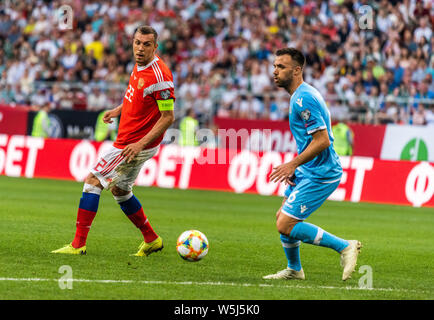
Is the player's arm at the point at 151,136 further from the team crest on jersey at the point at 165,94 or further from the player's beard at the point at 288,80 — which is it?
the player's beard at the point at 288,80

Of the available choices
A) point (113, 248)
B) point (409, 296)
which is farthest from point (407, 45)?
point (409, 296)

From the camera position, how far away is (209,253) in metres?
10.6

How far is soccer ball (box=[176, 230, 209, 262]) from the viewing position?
934 cm

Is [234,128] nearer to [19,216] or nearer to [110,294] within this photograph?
[19,216]

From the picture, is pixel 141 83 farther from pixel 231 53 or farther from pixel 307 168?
pixel 231 53

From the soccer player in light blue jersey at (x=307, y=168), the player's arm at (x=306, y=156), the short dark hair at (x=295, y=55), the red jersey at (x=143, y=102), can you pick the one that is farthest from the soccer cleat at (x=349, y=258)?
the red jersey at (x=143, y=102)

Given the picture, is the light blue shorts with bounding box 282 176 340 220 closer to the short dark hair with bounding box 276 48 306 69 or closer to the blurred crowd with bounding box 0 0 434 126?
the short dark hair with bounding box 276 48 306 69

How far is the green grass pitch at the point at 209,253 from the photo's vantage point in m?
7.74

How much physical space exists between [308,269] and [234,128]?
1496 cm

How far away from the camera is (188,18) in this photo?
96.0 ft

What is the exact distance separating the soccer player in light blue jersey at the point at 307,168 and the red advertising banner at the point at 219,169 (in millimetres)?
10469

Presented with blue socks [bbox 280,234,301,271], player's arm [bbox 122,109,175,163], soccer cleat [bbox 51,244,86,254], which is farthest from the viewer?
soccer cleat [bbox 51,244,86,254]

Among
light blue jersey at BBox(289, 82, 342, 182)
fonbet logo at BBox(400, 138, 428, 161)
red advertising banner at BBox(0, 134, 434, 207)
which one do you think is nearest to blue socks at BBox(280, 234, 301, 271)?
light blue jersey at BBox(289, 82, 342, 182)

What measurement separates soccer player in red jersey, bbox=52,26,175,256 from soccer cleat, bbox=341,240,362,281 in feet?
8.31
